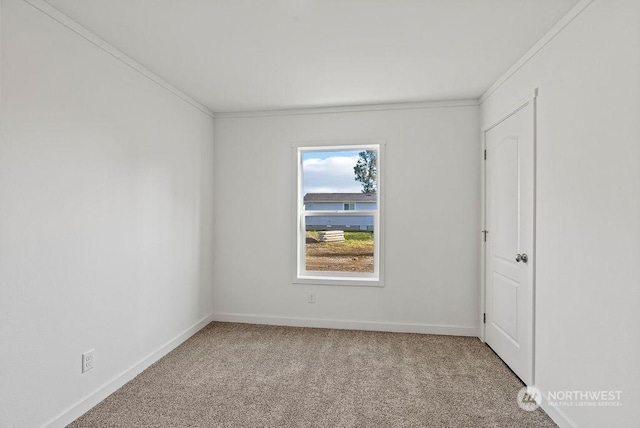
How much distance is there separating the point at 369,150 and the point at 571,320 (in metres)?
2.51

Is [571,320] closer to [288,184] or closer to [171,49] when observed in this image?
[288,184]

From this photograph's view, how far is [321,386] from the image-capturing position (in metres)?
2.58

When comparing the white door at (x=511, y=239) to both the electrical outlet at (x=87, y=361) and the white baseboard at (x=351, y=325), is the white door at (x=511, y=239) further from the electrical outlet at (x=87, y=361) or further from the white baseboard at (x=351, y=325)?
the electrical outlet at (x=87, y=361)

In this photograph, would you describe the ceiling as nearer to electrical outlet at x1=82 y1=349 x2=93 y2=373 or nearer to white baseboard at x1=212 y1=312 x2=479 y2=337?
electrical outlet at x1=82 y1=349 x2=93 y2=373

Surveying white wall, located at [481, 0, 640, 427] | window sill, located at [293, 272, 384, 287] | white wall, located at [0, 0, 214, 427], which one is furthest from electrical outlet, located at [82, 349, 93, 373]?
white wall, located at [481, 0, 640, 427]

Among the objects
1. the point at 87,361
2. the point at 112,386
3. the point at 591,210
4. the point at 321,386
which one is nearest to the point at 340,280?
the point at 321,386

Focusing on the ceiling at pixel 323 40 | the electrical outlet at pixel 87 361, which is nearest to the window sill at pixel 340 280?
the ceiling at pixel 323 40

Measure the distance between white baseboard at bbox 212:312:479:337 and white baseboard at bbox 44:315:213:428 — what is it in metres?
0.62

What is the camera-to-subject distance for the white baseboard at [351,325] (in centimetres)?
365

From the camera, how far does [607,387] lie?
1711mm

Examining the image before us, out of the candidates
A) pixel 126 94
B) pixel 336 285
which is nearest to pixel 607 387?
pixel 336 285

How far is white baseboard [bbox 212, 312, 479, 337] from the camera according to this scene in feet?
12.0

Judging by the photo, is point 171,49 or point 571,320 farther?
point 171,49

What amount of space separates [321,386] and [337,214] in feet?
6.32
